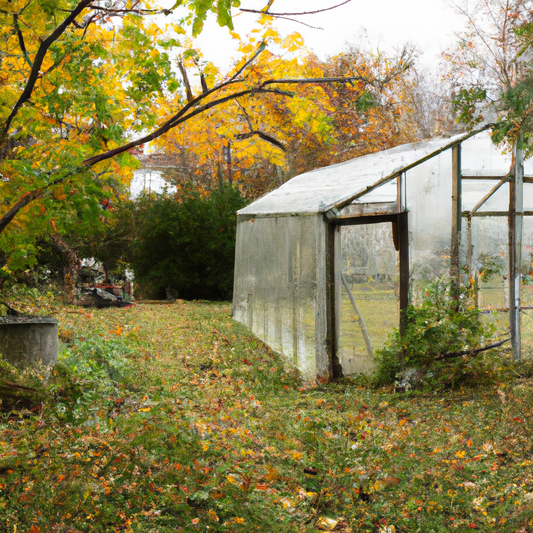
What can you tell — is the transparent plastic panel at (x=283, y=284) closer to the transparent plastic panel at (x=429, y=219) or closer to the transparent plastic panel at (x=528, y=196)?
the transparent plastic panel at (x=429, y=219)

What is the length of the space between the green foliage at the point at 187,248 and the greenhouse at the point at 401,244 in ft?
21.0

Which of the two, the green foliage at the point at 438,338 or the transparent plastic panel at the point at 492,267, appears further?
the transparent plastic panel at the point at 492,267

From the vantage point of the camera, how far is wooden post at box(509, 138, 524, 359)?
21.8 feet

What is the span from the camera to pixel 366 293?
697 cm

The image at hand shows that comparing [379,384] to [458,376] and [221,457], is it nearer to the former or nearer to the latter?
[458,376]

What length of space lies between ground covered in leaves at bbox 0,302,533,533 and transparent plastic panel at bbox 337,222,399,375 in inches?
29.3

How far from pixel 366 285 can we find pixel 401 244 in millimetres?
683

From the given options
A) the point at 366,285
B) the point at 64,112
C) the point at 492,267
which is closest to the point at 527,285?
the point at 492,267

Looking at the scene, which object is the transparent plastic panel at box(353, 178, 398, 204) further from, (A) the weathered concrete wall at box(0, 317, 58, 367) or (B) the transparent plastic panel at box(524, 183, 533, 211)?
(A) the weathered concrete wall at box(0, 317, 58, 367)

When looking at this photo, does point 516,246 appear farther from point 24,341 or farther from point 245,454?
point 24,341

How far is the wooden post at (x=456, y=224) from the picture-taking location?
654 cm

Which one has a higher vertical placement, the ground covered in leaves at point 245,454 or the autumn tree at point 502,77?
the autumn tree at point 502,77

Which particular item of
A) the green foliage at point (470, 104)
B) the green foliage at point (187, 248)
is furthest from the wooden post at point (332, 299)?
the green foliage at point (187, 248)

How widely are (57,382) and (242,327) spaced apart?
182 inches
